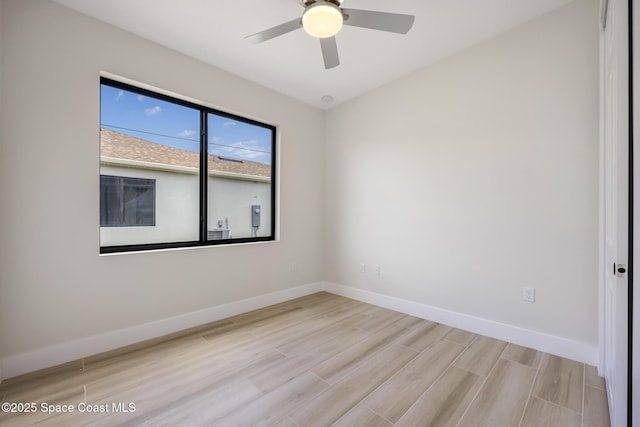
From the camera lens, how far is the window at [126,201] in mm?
2295

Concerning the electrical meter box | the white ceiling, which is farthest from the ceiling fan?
the electrical meter box

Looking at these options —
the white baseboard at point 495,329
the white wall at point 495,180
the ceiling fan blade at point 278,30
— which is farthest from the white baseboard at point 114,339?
the ceiling fan blade at point 278,30

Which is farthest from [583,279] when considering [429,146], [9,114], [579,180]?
[9,114]

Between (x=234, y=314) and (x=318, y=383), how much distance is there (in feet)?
4.90

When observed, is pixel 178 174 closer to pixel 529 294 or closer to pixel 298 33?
pixel 298 33

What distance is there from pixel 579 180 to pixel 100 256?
377cm

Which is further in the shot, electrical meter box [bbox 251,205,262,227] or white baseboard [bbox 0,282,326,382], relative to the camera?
electrical meter box [bbox 251,205,262,227]

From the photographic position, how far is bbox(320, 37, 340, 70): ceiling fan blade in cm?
195

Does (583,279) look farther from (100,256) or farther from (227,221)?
(100,256)

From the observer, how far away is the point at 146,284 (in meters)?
2.41

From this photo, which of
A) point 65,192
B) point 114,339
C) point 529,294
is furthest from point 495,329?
point 65,192

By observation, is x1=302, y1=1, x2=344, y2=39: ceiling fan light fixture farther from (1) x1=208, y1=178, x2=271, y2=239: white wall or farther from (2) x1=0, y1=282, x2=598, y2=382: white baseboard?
(2) x1=0, y1=282, x2=598, y2=382: white baseboard

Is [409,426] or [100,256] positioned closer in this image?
[409,426]

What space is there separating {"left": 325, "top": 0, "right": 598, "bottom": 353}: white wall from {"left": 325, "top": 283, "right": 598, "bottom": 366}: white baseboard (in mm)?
55
